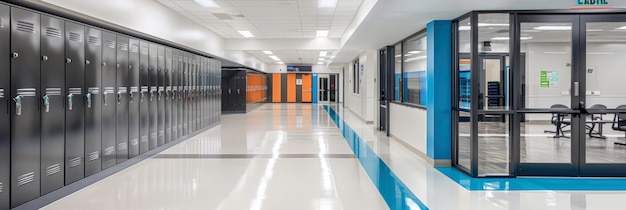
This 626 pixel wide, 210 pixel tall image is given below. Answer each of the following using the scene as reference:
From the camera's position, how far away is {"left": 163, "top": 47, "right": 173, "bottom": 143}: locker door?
9.46 meters

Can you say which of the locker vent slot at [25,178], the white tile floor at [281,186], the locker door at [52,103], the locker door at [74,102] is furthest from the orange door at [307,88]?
the locker vent slot at [25,178]

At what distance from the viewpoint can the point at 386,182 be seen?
6004mm

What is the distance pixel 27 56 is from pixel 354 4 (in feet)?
18.6

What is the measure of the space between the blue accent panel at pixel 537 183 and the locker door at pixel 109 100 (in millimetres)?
5089

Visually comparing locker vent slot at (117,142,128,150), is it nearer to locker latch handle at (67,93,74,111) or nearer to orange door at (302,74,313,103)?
locker latch handle at (67,93,74,111)

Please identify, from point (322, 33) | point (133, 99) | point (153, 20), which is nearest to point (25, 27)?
point (133, 99)

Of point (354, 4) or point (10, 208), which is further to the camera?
point (354, 4)

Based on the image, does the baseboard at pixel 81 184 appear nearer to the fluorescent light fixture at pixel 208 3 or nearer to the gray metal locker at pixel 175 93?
the gray metal locker at pixel 175 93

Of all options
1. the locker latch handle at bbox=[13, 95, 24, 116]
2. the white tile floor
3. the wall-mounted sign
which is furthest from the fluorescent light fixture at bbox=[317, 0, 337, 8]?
the locker latch handle at bbox=[13, 95, 24, 116]

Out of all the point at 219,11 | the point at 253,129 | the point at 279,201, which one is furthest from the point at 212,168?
the point at 253,129

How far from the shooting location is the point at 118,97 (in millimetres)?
7059

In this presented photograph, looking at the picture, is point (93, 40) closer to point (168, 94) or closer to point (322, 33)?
point (168, 94)

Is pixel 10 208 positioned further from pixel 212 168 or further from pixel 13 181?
pixel 212 168

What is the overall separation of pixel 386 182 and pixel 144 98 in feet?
15.9
